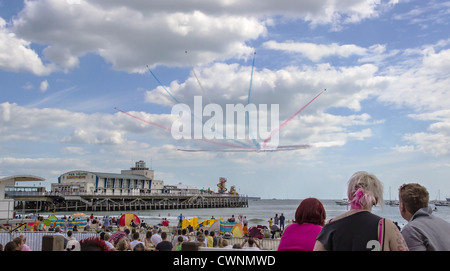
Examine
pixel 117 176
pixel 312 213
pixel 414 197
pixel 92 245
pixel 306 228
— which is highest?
pixel 117 176

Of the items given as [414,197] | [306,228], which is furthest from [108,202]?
[414,197]

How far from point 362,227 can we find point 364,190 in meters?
0.35

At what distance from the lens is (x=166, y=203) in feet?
324

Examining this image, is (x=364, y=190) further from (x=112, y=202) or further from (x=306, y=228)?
(x=112, y=202)

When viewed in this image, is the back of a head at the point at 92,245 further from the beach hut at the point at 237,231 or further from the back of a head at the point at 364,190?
the beach hut at the point at 237,231

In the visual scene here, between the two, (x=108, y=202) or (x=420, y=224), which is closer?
(x=420, y=224)

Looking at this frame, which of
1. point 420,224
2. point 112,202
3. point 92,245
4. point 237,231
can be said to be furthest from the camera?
point 112,202

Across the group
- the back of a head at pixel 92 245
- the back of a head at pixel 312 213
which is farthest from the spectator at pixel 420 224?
the back of a head at pixel 92 245

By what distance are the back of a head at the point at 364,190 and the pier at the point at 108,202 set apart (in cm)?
7095

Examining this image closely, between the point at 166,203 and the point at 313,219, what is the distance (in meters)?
97.1

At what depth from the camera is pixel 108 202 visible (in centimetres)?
8750
